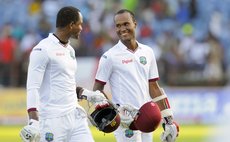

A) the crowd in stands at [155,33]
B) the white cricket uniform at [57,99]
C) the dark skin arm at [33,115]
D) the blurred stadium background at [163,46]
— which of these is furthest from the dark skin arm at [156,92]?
the crowd in stands at [155,33]

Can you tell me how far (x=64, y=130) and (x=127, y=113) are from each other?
874 mm

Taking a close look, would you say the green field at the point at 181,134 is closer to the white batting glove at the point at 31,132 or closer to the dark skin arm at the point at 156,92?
the dark skin arm at the point at 156,92

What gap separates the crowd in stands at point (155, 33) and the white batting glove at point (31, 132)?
44.8 ft

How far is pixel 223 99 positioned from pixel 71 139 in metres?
12.1

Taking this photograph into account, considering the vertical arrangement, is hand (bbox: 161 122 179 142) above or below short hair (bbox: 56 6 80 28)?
below

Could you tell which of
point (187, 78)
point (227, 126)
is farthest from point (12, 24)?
point (227, 126)

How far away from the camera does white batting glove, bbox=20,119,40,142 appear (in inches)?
307

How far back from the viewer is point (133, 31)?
29.7ft

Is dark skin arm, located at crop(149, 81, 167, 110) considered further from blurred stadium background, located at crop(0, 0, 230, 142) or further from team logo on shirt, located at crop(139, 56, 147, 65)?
blurred stadium background, located at crop(0, 0, 230, 142)

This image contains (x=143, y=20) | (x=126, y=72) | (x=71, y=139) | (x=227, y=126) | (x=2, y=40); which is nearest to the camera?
(x=71, y=139)

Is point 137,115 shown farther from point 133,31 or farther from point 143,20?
point 143,20

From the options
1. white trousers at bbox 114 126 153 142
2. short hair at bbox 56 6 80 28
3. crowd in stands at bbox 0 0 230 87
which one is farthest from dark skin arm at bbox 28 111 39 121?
crowd in stands at bbox 0 0 230 87

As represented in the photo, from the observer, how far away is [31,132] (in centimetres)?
779

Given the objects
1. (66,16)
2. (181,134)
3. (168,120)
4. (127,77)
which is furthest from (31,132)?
(181,134)
